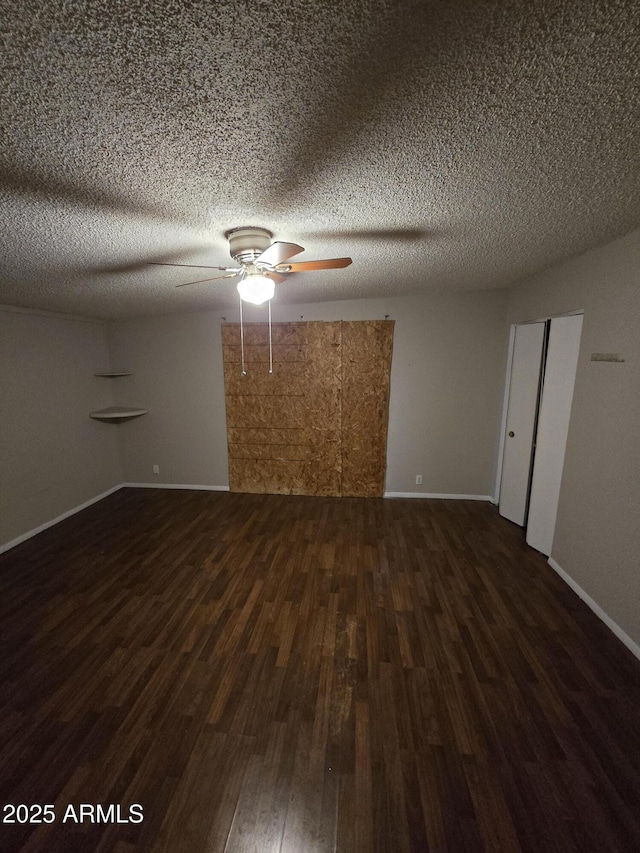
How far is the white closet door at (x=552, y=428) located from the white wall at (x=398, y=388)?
1.00 metres

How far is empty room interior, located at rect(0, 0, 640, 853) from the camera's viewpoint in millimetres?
836

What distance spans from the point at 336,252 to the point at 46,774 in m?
3.13

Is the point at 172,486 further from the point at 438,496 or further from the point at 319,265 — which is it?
the point at 319,265

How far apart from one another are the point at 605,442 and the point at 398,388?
223cm

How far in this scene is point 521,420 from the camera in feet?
11.5

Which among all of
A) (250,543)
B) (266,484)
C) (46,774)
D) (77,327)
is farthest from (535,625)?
(77,327)

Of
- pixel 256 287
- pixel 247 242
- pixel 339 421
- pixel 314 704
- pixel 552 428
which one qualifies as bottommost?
pixel 314 704

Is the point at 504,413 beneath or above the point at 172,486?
above

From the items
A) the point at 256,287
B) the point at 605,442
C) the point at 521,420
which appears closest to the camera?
the point at 256,287

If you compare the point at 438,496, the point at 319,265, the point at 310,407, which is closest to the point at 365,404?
the point at 310,407

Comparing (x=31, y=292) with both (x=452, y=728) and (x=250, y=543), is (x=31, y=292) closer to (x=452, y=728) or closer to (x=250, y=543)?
(x=250, y=543)

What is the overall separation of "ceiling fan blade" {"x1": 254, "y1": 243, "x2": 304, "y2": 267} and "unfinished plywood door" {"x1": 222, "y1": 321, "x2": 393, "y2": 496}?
244 cm

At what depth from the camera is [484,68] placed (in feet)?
2.70

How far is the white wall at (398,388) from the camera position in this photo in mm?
4008
